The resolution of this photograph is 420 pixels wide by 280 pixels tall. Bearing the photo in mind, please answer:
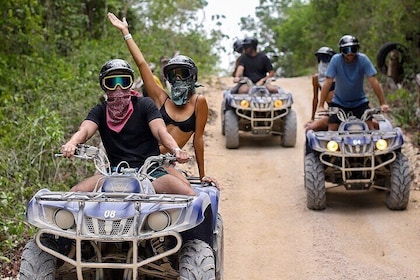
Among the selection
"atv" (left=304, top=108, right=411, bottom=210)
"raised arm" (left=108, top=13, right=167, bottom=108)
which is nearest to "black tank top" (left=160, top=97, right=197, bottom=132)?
"raised arm" (left=108, top=13, right=167, bottom=108)

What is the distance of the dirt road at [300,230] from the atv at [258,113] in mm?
946

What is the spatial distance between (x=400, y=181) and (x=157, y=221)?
5146 mm

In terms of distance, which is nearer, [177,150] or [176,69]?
[177,150]

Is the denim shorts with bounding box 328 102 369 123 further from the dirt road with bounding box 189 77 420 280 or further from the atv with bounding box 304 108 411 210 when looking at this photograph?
the dirt road with bounding box 189 77 420 280

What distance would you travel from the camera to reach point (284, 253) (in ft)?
25.4

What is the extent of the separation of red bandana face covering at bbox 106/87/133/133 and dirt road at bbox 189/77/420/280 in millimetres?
2098

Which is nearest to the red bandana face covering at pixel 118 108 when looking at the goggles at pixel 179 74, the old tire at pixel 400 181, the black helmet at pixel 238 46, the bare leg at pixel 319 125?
the goggles at pixel 179 74

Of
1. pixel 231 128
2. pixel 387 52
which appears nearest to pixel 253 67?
pixel 231 128

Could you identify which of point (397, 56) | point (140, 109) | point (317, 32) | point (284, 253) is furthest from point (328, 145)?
point (317, 32)

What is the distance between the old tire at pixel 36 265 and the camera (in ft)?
15.2

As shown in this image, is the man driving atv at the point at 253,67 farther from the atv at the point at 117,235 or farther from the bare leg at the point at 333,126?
the atv at the point at 117,235

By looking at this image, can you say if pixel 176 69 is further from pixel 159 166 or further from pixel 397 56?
pixel 397 56

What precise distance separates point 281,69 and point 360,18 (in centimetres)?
1860

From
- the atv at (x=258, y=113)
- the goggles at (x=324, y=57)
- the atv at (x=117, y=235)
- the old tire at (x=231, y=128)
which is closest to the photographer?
the atv at (x=117, y=235)
